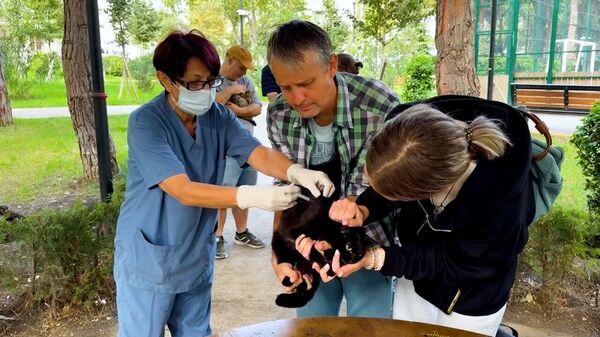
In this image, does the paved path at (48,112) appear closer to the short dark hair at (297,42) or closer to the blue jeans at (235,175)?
the blue jeans at (235,175)

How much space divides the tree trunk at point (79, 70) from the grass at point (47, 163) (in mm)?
945

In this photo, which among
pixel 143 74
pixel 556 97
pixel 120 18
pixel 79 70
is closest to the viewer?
pixel 79 70

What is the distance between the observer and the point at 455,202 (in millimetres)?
1347

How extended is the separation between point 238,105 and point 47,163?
4.68m

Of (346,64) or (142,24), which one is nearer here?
(346,64)

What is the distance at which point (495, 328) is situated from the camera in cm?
148

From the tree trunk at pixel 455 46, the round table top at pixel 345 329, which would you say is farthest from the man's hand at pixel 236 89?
the round table top at pixel 345 329

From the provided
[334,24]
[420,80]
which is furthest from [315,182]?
[334,24]

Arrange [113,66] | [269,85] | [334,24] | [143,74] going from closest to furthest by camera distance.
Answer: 1. [269,85]
2. [334,24]
3. [143,74]
4. [113,66]

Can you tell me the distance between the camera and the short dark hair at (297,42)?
1524 millimetres

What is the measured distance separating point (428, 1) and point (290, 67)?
11.8 metres

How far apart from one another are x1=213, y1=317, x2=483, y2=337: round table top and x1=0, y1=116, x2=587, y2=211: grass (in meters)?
3.23

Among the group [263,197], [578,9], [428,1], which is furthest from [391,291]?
[578,9]

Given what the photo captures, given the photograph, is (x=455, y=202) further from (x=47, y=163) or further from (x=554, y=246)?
(x=47, y=163)
